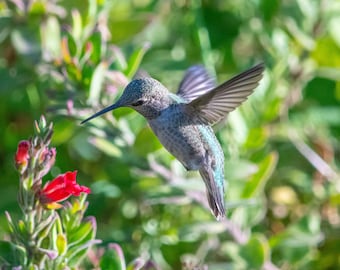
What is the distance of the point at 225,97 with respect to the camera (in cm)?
272

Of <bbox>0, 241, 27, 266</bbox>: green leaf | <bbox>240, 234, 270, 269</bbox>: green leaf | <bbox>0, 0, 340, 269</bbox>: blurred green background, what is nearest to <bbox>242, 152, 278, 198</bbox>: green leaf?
<bbox>0, 0, 340, 269</bbox>: blurred green background

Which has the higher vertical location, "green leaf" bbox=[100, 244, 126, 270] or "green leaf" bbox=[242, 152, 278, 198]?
"green leaf" bbox=[100, 244, 126, 270]

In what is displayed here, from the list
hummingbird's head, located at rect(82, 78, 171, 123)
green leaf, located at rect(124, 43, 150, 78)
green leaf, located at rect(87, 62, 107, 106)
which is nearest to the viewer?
hummingbird's head, located at rect(82, 78, 171, 123)

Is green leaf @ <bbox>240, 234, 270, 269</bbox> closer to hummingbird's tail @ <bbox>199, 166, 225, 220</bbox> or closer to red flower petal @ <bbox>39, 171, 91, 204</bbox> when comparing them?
hummingbird's tail @ <bbox>199, 166, 225, 220</bbox>

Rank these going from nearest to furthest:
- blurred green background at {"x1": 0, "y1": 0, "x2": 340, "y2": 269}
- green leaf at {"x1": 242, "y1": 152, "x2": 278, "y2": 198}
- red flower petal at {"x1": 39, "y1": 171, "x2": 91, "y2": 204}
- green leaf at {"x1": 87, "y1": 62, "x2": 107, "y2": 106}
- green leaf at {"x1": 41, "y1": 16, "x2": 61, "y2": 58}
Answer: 1. red flower petal at {"x1": 39, "y1": 171, "x2": 91, "y2": 204}
2. green leaf at {"x1": 87, "y1": 62, "x2": 107, "y2": 106}
3. blurred green background at {"x1": 0, "y1": 0, "x2": 340, "y2": 269}
4. green leaf at {"x1": 242, "y1": 152, "x2": 278, "y2": 198}
5. green leaf at {"x1": 41, "y1": 16, "x2": 61, "y2": 58}

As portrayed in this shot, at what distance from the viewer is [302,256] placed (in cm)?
369

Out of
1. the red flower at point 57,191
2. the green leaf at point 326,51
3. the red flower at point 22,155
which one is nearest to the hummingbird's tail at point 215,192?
the red flower at point 57,191

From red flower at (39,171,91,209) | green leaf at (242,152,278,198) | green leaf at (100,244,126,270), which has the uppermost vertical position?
red flower at (39,171,91,209)

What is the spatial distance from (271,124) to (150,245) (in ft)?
2.90

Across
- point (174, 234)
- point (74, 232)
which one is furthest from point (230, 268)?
point (74, 232)

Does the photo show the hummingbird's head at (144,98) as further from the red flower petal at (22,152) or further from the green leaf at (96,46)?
the green leaf at (96,46)

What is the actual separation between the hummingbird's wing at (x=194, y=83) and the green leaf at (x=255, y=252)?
66 centimetres

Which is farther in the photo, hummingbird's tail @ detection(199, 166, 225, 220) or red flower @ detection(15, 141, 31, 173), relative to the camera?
hummingbird's tail @ detection(199, 166, 225, 220)

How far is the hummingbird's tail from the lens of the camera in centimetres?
279
